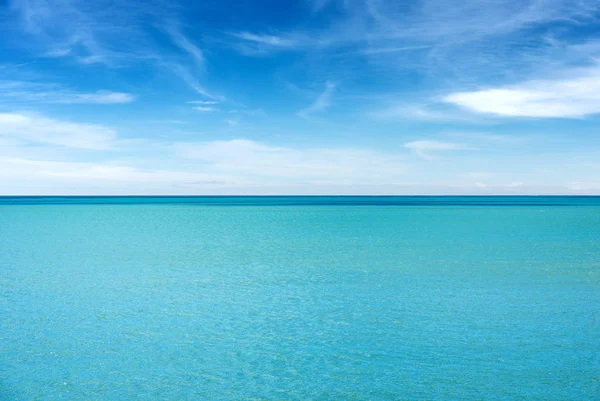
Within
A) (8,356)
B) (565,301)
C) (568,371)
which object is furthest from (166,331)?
(565,301)

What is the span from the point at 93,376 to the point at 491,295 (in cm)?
1260

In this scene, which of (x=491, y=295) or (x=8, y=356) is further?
(x=491, y=295)

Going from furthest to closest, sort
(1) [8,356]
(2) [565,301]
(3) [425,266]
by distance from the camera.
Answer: (3) [425,266] < (2) [565,301] < (1) [8,356]

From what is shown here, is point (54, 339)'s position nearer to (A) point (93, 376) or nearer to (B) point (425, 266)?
(A) point (93, 376)

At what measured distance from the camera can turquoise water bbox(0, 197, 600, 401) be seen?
10094 mm

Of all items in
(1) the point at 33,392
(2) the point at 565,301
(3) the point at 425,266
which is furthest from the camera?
(3) the point at 425,266

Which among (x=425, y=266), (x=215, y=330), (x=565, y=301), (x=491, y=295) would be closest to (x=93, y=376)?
(x=215, y=330)

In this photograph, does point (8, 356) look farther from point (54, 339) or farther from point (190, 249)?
point (190, 249)

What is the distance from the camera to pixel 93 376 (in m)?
10.5

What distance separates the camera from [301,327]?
45.3 ft

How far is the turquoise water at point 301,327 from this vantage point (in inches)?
397

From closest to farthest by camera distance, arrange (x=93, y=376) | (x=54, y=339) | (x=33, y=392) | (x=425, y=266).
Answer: (x=33, y=392) → (x=93, y=376) → (x=54, y=339) → (x=425, y=266)

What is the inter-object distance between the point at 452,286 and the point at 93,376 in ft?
42.3

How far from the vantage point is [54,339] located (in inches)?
509
